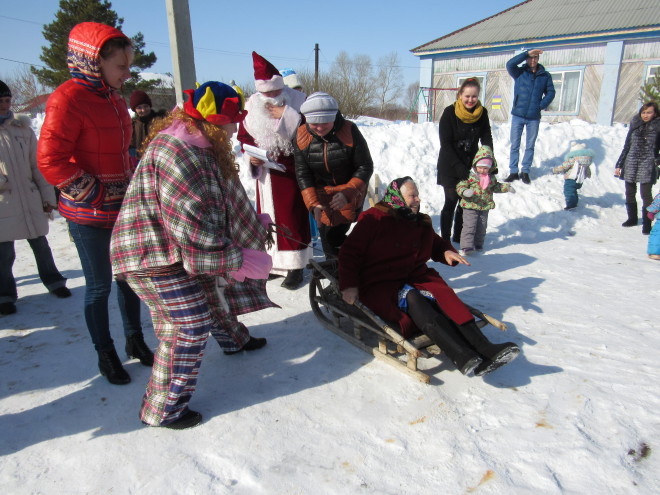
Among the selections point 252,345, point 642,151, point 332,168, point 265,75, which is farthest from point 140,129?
point 642,151

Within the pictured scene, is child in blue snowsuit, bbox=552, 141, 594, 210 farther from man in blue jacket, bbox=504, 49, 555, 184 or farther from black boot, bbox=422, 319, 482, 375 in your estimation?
black boot, bbox=422, 319, 482, 375

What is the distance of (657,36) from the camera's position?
16.1 m

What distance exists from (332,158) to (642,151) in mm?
5589

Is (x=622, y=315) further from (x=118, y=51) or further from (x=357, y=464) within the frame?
(x=118, y=51)

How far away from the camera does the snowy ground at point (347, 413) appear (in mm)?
2180

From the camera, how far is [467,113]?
5.26m

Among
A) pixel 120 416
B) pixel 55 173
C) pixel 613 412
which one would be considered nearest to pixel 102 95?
pixel 55 173

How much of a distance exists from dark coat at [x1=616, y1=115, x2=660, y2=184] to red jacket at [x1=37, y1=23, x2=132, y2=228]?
7.20 m

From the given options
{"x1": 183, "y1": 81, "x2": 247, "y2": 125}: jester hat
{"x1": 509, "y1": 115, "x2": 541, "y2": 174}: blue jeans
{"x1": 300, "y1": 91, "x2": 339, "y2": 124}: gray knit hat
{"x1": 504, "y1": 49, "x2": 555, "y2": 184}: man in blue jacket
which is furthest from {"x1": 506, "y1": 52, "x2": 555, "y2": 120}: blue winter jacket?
{"x1": 183, "y1": 81, "x2": 247, "y2": 125}: jester hat

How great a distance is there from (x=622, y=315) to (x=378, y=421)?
2.71 meters

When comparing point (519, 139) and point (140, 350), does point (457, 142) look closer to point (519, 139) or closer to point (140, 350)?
point (519, 139)

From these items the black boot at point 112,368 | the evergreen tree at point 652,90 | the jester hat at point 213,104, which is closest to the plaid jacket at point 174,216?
the jester hat at point 213,104

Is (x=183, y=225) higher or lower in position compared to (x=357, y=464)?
higher

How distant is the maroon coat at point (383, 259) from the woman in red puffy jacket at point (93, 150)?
156 cm
